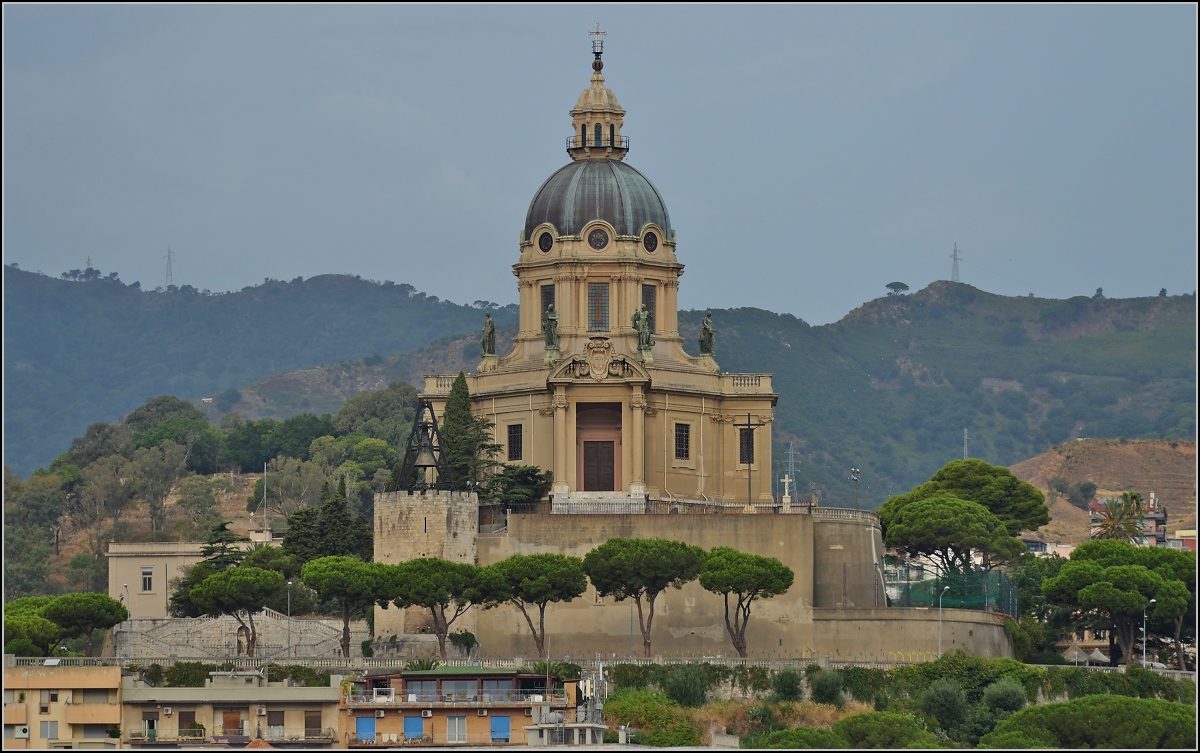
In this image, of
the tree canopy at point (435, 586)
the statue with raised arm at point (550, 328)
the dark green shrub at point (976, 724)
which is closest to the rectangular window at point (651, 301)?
the statue with raised arm at point (550, 328)

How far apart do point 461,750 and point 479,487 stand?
28.9 m

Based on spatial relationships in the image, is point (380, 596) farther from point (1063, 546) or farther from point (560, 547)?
point (1063, 546)

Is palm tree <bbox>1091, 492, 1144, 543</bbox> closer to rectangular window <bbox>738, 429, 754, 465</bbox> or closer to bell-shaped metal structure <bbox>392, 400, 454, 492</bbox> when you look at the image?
rectangular window <bbox>738, 429, 754, 465</bbox>

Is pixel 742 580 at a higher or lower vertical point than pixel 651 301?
lower

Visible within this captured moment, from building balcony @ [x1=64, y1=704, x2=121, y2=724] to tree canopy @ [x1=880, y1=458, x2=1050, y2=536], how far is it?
154ft

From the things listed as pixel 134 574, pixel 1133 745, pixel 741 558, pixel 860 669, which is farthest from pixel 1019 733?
pixel 134 574

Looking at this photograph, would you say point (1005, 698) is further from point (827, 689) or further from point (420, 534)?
point (420, 534)

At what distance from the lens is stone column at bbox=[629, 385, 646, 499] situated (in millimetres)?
110188

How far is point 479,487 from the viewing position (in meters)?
109

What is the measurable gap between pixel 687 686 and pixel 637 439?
689 inches

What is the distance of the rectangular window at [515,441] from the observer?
11381cm

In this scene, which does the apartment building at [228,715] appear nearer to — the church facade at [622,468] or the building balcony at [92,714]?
the building balcony at [92,714]

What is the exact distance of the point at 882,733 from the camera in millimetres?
88000

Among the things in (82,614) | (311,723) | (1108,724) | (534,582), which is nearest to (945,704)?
(1108,724)
